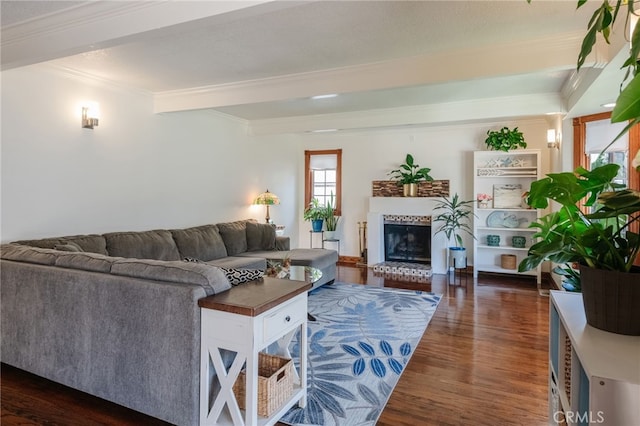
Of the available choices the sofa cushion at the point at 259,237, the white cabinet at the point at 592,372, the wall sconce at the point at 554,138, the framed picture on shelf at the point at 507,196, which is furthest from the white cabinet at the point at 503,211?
the white cabinet at the point at 592,372

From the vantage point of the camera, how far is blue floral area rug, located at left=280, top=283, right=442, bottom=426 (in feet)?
7.32

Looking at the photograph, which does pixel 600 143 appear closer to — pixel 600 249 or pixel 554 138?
pixel 554 138

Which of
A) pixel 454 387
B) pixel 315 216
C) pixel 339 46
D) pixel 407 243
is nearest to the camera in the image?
pixel 454 387

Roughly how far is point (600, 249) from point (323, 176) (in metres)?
6.35

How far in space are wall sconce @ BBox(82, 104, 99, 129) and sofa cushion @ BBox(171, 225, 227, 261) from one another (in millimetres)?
1478

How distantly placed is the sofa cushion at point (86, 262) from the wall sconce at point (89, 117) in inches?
75.7

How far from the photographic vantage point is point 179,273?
6.38ft

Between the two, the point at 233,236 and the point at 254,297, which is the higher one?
the point at 233,236

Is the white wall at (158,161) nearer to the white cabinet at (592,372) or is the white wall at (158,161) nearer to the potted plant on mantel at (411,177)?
the potted plant on mantel at (411,177)

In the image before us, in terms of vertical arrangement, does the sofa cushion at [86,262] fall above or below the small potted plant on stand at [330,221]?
below

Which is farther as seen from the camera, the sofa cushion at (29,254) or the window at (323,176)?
the window at (323,176)

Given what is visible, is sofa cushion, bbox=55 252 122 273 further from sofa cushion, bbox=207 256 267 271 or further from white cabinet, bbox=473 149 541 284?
white cabinet, bbox=473 149 541 284

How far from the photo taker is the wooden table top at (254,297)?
173 cm

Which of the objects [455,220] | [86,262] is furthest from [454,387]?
[455,220]
